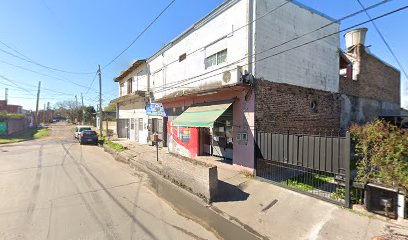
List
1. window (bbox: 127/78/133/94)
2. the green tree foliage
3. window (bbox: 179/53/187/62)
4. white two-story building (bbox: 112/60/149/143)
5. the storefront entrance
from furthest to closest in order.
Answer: window (bbox: 127/78/133/94) < white two-story building (bbox: 112/60/149/143) < window (bbox: 179/53/187/62) < the storefront entrance < the green tree foliage

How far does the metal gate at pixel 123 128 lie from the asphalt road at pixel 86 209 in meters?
15.1

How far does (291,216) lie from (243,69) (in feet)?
18.3

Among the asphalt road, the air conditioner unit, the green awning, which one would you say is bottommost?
the asphalt road

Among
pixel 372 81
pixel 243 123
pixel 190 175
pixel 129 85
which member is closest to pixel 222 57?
pixel 243 123

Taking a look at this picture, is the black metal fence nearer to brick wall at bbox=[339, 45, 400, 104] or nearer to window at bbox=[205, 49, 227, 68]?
window at bbox=[205, 49, 227, 68]

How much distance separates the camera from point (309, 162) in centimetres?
675

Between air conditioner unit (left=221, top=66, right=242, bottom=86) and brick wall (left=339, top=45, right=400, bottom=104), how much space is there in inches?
294

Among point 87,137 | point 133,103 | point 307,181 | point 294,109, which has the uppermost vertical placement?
point 133,103

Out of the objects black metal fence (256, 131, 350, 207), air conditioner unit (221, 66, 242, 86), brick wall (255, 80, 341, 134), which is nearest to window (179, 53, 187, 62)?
air conditioner unit (221, 66, 242, 86)

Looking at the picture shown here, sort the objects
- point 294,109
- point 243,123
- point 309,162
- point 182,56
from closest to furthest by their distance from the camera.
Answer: point 309,162 → point 243,123 → point 294,109 → point 182,56

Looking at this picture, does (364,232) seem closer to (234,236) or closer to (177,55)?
(234,236)

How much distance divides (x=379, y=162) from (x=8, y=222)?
8620 mm

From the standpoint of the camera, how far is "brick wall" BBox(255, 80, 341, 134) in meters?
8.64

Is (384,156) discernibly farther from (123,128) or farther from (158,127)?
(123,128)
